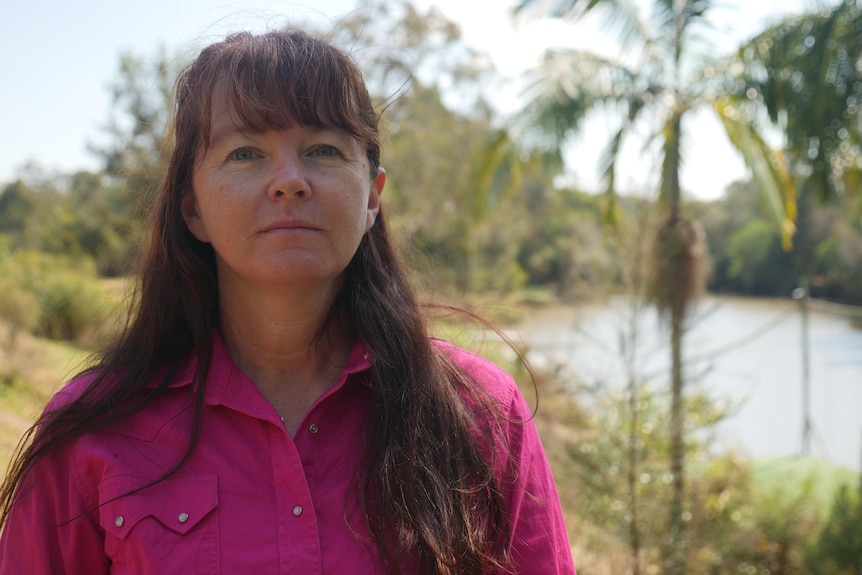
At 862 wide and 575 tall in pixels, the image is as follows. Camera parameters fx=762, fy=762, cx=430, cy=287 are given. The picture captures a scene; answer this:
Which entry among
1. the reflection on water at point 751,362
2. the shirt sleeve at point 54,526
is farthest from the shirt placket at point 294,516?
the reflection on water at point 751,362

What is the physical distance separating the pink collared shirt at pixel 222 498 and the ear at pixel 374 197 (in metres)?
0.31

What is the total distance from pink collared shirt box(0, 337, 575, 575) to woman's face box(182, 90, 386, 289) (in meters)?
0.24

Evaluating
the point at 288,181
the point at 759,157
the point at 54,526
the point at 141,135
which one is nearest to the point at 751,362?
the point at 759,157

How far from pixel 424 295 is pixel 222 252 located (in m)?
0.64

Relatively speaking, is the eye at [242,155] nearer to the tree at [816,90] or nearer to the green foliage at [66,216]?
the tree at [816,90]

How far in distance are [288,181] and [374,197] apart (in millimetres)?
306

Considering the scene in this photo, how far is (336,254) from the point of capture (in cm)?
140

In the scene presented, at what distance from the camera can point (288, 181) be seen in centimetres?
134

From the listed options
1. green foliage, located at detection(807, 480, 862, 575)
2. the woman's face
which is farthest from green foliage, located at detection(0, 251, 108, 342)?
the woman's face

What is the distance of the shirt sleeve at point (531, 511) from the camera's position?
1404 mm

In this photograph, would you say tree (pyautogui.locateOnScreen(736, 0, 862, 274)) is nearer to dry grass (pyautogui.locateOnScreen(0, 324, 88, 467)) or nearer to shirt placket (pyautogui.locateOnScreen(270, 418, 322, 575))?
shirt placket (pyautogui.locateOnScreen(270, 418, 322, 575))

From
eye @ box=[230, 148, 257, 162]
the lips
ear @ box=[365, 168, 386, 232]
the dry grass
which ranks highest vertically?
eye @ box=[230, 148, 257, 162]

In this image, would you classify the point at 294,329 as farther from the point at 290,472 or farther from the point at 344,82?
the point at 344,82

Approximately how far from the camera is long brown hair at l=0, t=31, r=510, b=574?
1.34 m
